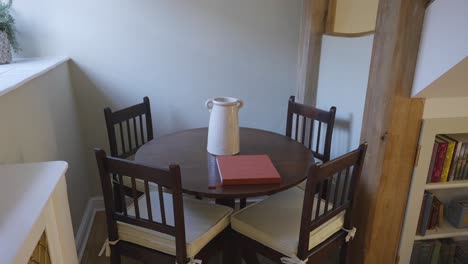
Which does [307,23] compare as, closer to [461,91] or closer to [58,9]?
[461,91]

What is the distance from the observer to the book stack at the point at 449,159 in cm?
162

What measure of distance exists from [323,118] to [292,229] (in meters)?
0.74

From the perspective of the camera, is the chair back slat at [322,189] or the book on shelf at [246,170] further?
the book on shelf at [246,170]

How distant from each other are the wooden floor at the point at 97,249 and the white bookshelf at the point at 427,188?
49 cm

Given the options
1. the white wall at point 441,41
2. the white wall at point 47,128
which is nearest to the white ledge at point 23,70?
the white wall at point 47,128

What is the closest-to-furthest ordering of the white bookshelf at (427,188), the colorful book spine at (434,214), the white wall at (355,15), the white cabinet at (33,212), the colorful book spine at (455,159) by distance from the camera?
the white cabinet at (33,212) < the white bookshelf at (427,188) < the colorful book spine at (455,159) < the colorful book spine at (434,214) < the white wall at (355,15)

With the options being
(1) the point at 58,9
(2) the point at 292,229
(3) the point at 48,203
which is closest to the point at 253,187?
(2) the point at 292,229

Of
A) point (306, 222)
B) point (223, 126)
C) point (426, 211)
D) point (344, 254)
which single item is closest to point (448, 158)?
point (426, 211)

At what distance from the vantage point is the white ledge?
135 cm

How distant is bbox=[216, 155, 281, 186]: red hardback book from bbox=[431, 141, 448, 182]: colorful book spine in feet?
2.72

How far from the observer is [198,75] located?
2.30 metres

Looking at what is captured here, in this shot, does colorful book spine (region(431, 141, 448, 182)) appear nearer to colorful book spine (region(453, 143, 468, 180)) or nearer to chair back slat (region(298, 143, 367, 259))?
colorful book spine (region(453, 143, 468, 180))

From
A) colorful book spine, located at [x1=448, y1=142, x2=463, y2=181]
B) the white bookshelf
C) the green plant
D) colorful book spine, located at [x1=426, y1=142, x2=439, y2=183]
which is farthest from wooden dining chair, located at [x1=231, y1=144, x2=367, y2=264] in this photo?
the green plant

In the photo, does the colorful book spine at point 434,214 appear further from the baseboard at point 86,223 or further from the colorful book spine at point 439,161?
the baseboard at point 86,223
